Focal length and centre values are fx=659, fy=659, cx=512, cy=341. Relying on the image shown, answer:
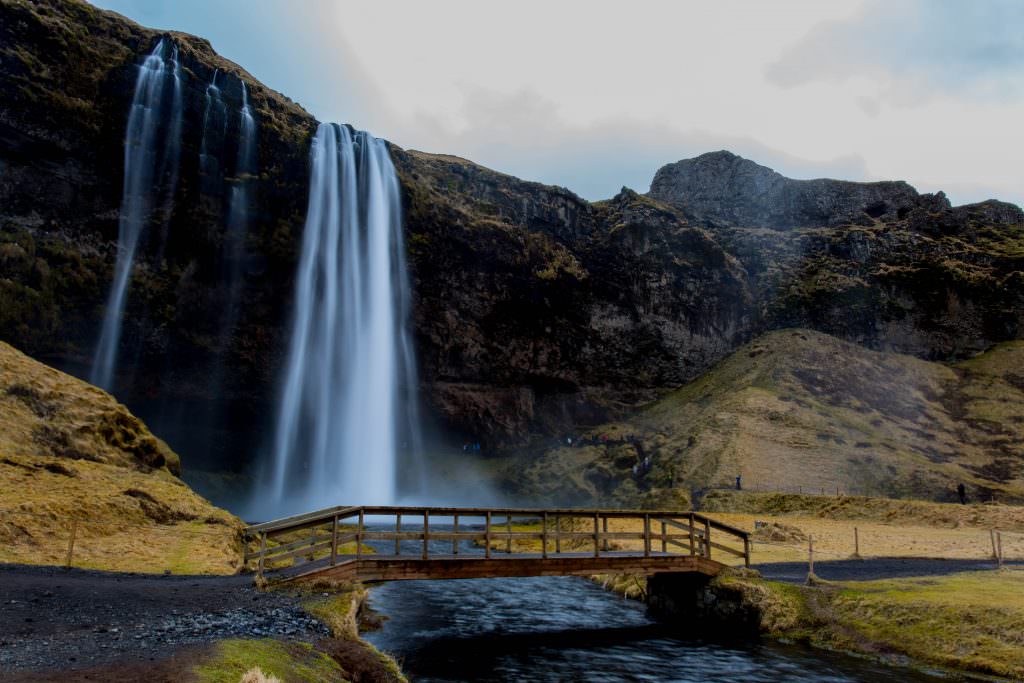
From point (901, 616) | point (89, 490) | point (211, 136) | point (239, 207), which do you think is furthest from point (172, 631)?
point (211, 136)

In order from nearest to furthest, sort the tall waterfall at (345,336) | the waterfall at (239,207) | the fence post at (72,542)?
the fence post at (72,542) < the waterfall at (239,207) < the tall waterfall at (345,336)

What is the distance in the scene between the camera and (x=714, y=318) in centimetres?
10244

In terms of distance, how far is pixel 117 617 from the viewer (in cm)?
1295

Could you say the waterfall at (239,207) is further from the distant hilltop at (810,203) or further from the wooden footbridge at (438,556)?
the distant hilltop at (810,203)

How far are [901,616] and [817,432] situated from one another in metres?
A: 58.1

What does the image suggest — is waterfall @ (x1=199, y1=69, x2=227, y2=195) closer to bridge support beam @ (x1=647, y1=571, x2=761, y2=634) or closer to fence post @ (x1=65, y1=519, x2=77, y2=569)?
fence post @ (x1=65, y1=519, x2=77, y2=569)

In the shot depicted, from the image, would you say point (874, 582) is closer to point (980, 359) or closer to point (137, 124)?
point (137, 124)

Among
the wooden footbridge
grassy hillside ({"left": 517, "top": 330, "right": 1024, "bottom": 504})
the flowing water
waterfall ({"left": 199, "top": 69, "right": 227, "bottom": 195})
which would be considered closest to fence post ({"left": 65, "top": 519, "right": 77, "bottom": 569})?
the wooden footbridge

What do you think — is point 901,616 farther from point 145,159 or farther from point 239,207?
point 145,159

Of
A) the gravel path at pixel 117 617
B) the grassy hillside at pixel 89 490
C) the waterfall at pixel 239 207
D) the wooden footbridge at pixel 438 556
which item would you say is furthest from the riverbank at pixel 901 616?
the waterfall at pixel 239 207

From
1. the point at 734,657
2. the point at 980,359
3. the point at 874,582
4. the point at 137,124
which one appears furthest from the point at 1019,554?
the point at 980,359

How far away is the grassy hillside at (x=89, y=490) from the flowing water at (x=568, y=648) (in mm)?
7532

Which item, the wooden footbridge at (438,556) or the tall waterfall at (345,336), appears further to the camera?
the tall waterfall at (345,336)

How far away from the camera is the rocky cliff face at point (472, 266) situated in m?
59.5
